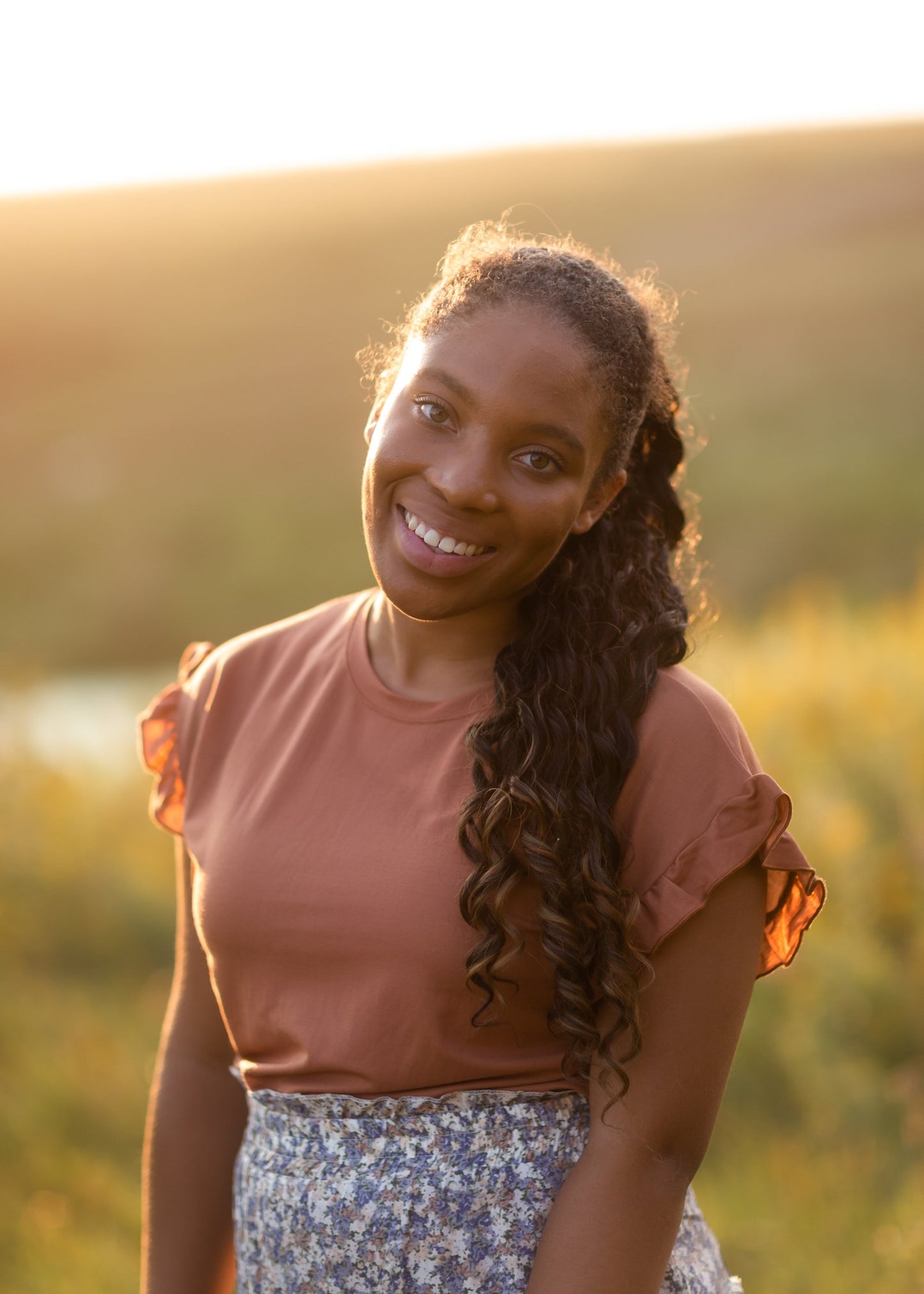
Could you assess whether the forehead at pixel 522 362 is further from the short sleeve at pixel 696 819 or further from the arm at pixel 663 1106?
the arm at pixel 663 1106

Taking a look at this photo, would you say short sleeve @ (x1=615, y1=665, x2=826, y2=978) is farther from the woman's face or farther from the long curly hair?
the woman's face

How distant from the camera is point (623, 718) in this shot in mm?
1491

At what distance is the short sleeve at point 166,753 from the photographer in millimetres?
1887

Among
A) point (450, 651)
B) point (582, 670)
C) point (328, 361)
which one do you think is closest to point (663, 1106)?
point (582, 670)

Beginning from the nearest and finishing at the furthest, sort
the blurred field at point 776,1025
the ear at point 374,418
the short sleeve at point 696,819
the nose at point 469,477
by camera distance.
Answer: the short sleeve at point 696,819 < the nose at point 469,477 < the ear at point 374,418 < the blurred field at point 776,1025

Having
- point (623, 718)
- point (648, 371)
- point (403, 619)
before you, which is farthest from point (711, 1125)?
point (648, 371)

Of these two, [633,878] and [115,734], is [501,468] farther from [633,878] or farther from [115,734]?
[115,734]

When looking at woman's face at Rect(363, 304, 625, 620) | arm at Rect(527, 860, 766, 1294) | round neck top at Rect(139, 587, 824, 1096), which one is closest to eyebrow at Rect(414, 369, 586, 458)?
woman's face at Rect(363, 304, 625, 620)

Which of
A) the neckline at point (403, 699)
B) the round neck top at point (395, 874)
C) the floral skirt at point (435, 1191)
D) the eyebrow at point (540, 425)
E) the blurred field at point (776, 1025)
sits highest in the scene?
the eyebrow at point (540, 425)

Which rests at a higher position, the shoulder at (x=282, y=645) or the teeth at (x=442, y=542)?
the teeth at (x=442, y=542)

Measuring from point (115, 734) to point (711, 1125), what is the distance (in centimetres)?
608

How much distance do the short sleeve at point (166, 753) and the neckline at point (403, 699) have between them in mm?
260

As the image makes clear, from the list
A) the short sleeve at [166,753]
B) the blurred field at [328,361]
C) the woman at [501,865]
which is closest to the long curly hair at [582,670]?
the woman at [501,865]

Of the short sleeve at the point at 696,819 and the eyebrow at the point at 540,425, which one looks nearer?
the short sleeve at the point at 696,819
